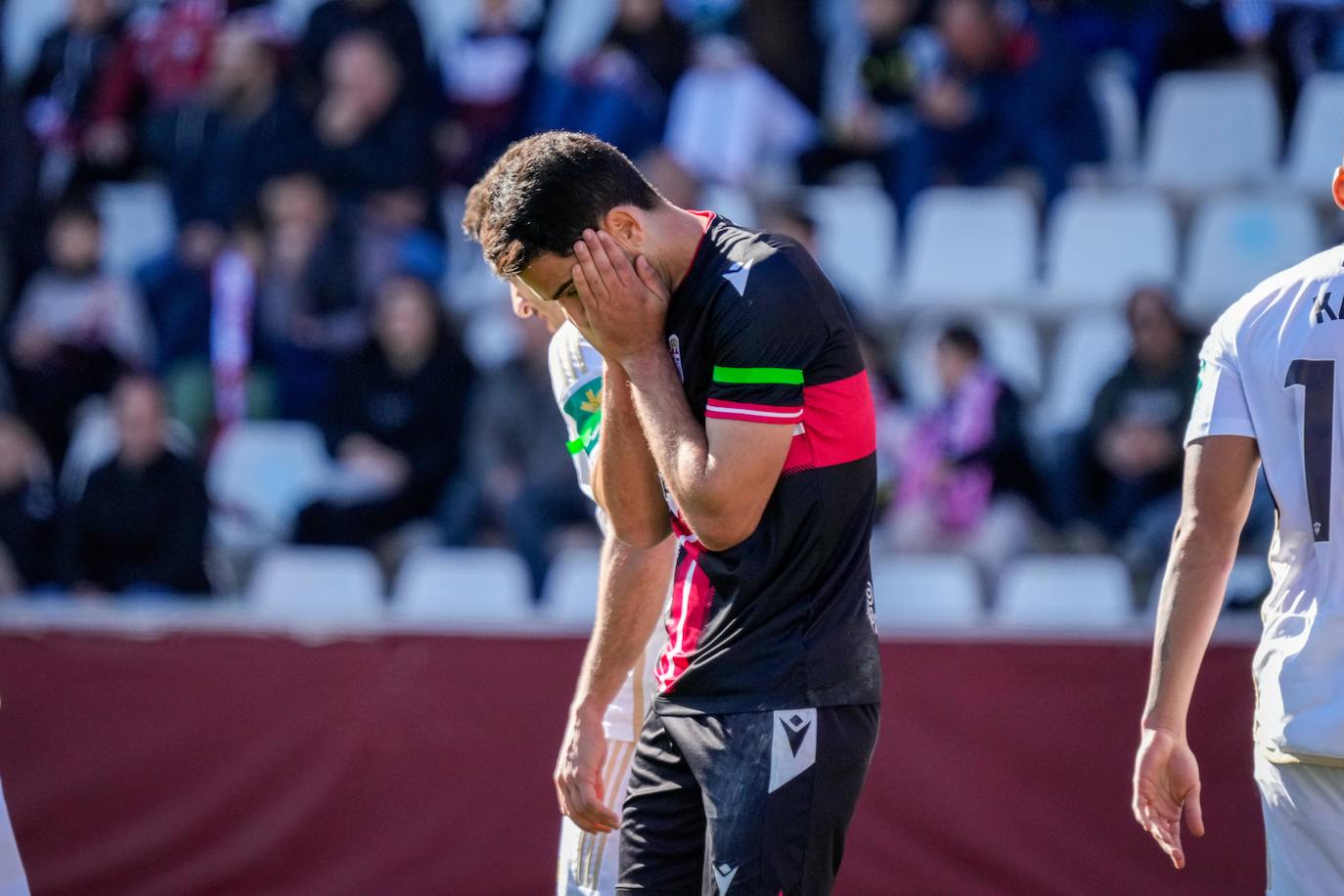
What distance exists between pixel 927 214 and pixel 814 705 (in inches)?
269

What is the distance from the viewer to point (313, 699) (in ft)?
18.9

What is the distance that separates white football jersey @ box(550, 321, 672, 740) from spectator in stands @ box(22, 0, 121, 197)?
7908mm

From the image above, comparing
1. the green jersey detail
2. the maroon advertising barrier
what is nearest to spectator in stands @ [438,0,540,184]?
the maroon advertising barrier

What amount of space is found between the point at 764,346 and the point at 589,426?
81cm

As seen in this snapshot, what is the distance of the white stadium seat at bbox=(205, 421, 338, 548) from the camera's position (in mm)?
8992

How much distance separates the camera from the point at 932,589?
25.0ft

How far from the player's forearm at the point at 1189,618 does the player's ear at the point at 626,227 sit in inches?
45.7

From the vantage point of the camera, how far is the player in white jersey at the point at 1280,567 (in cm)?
285

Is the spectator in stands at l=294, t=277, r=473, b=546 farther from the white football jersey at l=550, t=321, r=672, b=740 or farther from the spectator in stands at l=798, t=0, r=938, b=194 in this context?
the white football jersey at l=550, t=321, r=672, b=740

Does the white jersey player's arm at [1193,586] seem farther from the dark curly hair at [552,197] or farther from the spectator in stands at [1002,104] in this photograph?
the spectator in stands at [1002,104]

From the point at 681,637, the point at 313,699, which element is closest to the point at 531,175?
the point at 681,637

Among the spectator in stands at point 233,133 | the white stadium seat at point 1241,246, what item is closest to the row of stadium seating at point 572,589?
the white stadium seat at point 1241,246

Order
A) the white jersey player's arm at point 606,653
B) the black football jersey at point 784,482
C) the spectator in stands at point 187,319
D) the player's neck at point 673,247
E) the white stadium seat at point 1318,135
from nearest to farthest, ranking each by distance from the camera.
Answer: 1. the black football jersey at point 784,482
2. the player's neck at point 673,247
3. the white jersey player's arm at point 606,653
4. the white stadium seat at point 1318,135
5. the spectator in stands at point 187,319

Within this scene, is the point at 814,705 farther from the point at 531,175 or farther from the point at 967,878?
the point at 967,878
